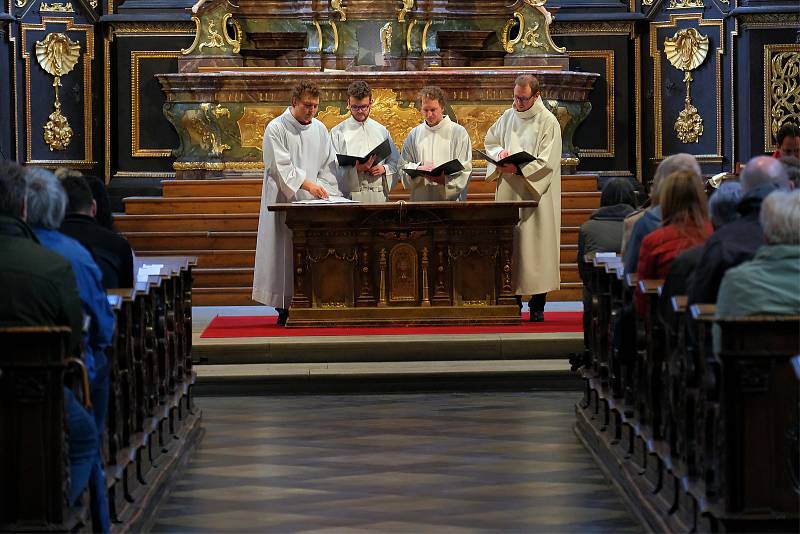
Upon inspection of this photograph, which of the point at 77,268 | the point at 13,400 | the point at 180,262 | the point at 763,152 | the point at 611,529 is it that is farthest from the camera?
the point at 763,152

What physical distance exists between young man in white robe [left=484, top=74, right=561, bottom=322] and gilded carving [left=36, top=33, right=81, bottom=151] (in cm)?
586

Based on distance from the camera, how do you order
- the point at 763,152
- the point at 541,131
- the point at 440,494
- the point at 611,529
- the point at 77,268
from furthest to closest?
1. the point at 763,152
2. the point at 541,131
3. the point at 440,494
4. the point at 611,529
5. the point at 77,268

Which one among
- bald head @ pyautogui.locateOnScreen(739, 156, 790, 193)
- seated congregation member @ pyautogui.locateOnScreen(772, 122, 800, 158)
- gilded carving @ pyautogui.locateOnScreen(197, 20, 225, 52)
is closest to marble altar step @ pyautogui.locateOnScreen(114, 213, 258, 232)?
gilded carving @ pyautogui.locateOnScreen(197, 20, 225, 52)

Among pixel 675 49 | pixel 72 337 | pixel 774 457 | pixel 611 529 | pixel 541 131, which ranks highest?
pixel 675 49

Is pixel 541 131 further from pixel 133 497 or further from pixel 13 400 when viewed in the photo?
pixel 13 400

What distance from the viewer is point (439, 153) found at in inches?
464

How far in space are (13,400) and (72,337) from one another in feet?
0.93

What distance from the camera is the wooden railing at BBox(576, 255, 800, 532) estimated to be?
4730 millimetres

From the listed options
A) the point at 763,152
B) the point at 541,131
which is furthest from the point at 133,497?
the point at 763,152

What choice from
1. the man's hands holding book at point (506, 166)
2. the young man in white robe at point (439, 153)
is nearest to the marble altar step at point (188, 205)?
the young man in white robe at point (439, 153)

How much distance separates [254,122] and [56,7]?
2508 millimetres

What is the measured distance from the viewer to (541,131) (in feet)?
38.4

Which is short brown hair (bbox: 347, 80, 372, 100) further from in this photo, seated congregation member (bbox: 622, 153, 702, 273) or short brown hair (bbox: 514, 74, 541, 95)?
seated congregation member (bbox: 622, 153, 702, 273)

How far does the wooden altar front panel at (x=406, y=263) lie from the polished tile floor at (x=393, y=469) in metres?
1.79
